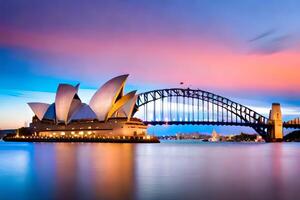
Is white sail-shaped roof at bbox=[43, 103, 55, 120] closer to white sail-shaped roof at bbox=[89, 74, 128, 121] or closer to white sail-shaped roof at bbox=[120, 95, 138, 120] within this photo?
white sail-shaped roof at bbox=[89, 74, 128, 121]

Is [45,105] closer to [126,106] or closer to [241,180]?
[126,106]

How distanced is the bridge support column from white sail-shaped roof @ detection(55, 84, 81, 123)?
195 ft

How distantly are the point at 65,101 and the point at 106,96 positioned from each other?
13212 mm

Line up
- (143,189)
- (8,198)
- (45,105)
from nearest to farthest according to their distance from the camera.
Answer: (8,198)
(143,189)
(45,105)

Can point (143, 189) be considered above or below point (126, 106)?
Result: below

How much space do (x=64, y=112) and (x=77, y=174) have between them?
89.8 m

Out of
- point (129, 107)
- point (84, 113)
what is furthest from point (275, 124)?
point (84, 113)

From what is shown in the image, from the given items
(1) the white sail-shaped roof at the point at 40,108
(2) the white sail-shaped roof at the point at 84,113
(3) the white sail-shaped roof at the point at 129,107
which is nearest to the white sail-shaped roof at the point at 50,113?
(1) the white sail-shaped roof at the point at 40,108

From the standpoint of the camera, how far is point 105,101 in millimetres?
105688

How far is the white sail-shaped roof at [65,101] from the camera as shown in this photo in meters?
107

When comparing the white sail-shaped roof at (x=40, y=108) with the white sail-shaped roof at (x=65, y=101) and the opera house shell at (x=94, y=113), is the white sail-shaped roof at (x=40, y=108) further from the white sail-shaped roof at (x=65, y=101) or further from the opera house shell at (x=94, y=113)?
the white sail-shaped roof at (x=65, y=101)

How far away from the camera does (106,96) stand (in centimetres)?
10400

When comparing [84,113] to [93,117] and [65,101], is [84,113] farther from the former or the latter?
[65,101]

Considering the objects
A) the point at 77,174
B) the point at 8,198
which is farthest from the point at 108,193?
the point at 77,174
